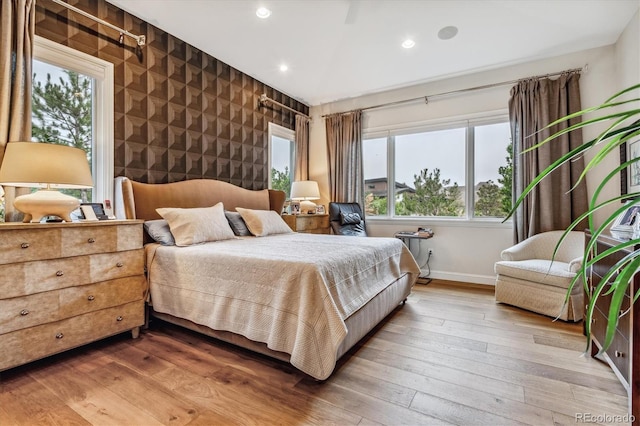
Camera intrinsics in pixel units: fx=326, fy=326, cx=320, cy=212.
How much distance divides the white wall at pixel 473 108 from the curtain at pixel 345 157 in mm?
208

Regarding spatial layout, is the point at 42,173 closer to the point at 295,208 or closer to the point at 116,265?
the point at 116,265

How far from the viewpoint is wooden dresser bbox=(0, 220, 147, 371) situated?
1906mm

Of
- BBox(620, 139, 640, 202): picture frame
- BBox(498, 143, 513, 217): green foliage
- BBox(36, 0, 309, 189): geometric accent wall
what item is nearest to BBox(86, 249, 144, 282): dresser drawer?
BBox(36, 0, 309, 189): geometric accent wall

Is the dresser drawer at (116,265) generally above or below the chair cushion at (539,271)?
above

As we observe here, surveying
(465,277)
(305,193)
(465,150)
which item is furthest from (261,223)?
(465,150)

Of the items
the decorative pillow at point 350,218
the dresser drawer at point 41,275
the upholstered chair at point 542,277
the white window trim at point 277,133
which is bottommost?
the upholstered chair at point 542,277

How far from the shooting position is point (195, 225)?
284cm

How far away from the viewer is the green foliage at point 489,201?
4.10 metres

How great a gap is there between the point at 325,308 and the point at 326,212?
3.33m

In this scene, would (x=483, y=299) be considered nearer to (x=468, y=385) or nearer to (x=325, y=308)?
(x=468, y=385)

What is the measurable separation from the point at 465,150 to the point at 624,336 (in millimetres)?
2986

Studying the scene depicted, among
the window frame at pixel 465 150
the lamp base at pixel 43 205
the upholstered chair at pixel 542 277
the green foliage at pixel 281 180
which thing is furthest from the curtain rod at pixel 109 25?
the upholstered chair at pixel 542 277

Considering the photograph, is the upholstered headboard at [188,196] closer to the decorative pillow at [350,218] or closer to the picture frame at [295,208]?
the picture frame at [295,208]

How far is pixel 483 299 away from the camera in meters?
3.54
